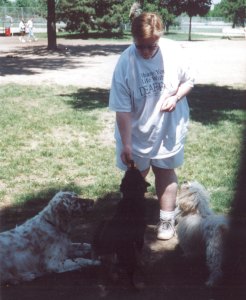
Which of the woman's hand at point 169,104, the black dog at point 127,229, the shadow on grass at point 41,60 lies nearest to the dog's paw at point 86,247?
the black dog at point 127,229

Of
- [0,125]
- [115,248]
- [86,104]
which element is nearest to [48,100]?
[86,104]

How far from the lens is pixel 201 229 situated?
12.5 feet

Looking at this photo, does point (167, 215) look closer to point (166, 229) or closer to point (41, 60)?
point (166, 229)

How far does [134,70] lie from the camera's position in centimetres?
371

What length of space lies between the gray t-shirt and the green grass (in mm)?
1542

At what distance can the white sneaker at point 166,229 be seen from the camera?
4422 mm

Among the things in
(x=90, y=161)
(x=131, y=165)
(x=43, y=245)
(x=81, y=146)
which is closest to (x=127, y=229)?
(x=131, y=165)

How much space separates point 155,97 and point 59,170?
295 centimetres

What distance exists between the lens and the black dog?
138 inches

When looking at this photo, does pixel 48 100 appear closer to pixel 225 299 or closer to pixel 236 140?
pixel 236 140

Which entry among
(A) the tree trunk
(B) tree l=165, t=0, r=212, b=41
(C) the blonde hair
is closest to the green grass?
(C) the blonde hair

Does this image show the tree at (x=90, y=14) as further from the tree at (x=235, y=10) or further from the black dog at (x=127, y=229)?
the black dog at (x=127, y=229)

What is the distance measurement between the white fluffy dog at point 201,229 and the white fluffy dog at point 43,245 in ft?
2.65

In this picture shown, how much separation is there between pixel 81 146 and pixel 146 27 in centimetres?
416
